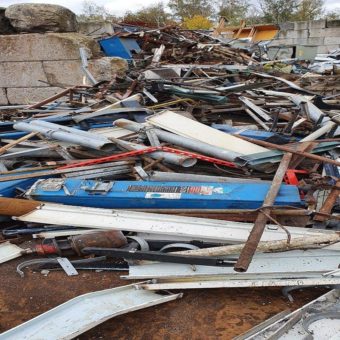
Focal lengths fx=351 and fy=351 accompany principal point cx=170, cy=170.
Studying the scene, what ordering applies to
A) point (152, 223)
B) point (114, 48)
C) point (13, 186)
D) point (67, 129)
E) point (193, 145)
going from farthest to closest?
Answer: point (114, 48)
point (67, 129)
point (193, 145)
point (13, 186)
point (152, 223)

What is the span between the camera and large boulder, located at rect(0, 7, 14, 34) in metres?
7.24

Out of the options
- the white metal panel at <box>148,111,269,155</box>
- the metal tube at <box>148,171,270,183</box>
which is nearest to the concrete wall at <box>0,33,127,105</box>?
the white metal panel at <box>148,111,269,155</box>

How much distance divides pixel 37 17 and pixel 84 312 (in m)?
6.68

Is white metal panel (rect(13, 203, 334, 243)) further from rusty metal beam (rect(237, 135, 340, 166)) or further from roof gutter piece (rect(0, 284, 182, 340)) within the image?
rusty metal beam (rect(237, 135, 340, 166))

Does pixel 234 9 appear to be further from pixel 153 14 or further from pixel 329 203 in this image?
pixel 329 203

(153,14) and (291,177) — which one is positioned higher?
(153,14)

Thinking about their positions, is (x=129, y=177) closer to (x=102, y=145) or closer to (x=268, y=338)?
(x=102, y=145)

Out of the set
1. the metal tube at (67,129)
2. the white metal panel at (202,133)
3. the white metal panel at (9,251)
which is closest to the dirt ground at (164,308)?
the white metal panel at (9,251)

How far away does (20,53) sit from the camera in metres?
7.25

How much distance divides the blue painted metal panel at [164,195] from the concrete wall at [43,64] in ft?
16.4

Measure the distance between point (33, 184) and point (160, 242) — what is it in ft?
4.33

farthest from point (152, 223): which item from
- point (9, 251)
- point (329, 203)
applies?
point (329, 203)

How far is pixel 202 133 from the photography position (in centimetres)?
362

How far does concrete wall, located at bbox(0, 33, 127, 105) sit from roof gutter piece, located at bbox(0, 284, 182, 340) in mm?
6072
